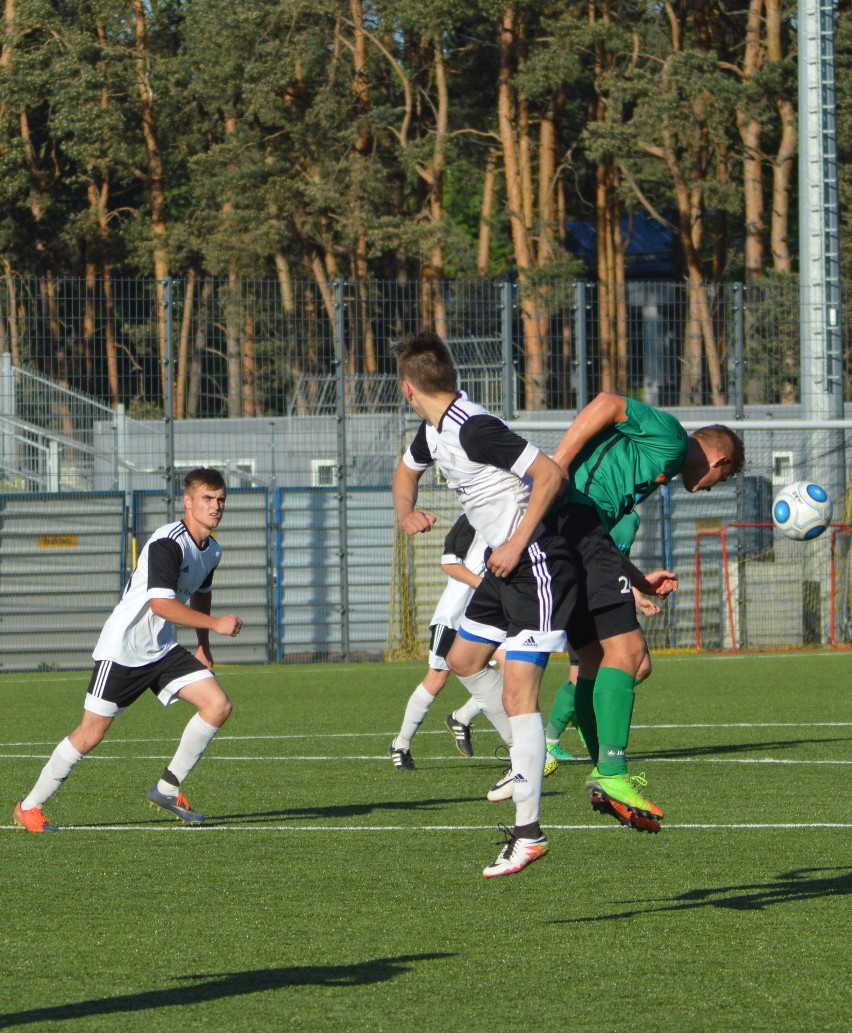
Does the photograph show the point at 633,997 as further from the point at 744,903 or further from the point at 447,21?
the point at 447,21

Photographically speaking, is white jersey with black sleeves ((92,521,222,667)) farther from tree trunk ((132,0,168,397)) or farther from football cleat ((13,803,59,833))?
tree trunk ((132,0,168,397))

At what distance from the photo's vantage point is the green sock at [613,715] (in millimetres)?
6125

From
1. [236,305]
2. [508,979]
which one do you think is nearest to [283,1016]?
[508,979]

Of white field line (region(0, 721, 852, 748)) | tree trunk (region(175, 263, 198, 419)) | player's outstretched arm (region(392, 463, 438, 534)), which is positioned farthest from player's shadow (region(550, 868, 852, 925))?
tree trunk (region(175, 263, 198, 419))

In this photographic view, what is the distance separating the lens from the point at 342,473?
19297mm

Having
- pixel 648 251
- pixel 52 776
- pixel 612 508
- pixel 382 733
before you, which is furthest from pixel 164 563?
pixel 648 251

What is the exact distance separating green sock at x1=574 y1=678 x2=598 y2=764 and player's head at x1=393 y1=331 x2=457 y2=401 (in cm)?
135

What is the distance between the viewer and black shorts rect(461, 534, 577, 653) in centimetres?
608

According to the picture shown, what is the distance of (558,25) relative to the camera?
40.1 meters

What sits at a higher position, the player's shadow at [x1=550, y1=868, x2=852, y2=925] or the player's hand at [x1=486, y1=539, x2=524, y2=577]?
the player's hand at [x1=486, y1=539, x2=524, y2=577]

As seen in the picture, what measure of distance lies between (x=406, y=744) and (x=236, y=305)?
10621 mm

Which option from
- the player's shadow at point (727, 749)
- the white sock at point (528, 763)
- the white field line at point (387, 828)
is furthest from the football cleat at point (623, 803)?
the player's shadow at point (727, 749)

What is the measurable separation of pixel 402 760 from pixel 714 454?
3.88 meters

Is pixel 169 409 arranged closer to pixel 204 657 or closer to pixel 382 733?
pixel 382 733
